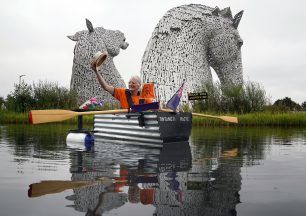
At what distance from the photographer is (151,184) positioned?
168 inches

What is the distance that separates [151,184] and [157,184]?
0.06m

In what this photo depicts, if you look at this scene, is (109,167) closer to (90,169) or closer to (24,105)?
(90,169)

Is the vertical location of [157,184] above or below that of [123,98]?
below

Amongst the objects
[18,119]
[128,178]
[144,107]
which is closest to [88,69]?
[18,119]

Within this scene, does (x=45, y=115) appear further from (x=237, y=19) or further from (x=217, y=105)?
(x=237, y=19)

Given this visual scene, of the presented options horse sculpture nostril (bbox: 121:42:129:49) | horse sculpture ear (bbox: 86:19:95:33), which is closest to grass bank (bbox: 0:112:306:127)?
horse sculpture ear (bbox: 86:19:95:33)

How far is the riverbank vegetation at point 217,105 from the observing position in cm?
2107

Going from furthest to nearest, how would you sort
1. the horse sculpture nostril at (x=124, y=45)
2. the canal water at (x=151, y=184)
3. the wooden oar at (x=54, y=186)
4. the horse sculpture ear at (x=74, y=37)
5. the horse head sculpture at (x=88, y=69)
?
1. the horse sculpture nostril at (x=124, y=45)
2. the horse sculpture ear at (x=74, y=37)
3. the horse head sculpture at (x=88, y=69)
4. the wooden oar at (x=54, y=186)
5. the canal water at (x=151, y=184)

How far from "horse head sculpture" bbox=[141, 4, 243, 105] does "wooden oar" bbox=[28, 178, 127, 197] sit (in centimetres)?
2065

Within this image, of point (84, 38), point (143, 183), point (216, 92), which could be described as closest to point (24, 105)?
point (84, 38)

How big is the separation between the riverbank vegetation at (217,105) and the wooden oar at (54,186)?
1583cm

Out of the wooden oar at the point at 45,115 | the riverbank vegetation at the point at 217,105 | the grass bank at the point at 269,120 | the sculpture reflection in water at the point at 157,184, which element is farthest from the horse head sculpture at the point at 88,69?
the sculpture reflection in water at the point at 157,184

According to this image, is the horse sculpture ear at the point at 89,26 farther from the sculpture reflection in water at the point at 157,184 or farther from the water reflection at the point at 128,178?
the sculpture reflection in water at the point at 157,184

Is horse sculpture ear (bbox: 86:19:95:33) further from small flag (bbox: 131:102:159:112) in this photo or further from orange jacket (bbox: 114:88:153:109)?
small flag (bbox: 131:102:159:112)
